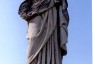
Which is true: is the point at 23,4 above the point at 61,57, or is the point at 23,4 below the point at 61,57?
above

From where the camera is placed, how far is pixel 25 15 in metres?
15.5

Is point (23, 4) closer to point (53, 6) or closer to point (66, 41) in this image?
point (53, 6)

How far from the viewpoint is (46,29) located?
1526 cm

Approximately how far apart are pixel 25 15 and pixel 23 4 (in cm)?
46

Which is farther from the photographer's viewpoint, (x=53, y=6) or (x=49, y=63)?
(x=53, y=6)

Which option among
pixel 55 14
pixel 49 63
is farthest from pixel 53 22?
pixel 49 63

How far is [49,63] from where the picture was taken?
14.7 m

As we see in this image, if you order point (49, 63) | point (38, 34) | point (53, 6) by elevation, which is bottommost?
point (49, 63)

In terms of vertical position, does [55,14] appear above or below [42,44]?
above

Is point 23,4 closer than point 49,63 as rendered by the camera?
No

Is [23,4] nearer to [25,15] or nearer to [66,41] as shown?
[25,15]

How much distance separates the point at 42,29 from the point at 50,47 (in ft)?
2.21

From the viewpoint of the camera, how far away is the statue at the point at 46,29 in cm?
1491

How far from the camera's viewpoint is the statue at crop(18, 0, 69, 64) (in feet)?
48.9
